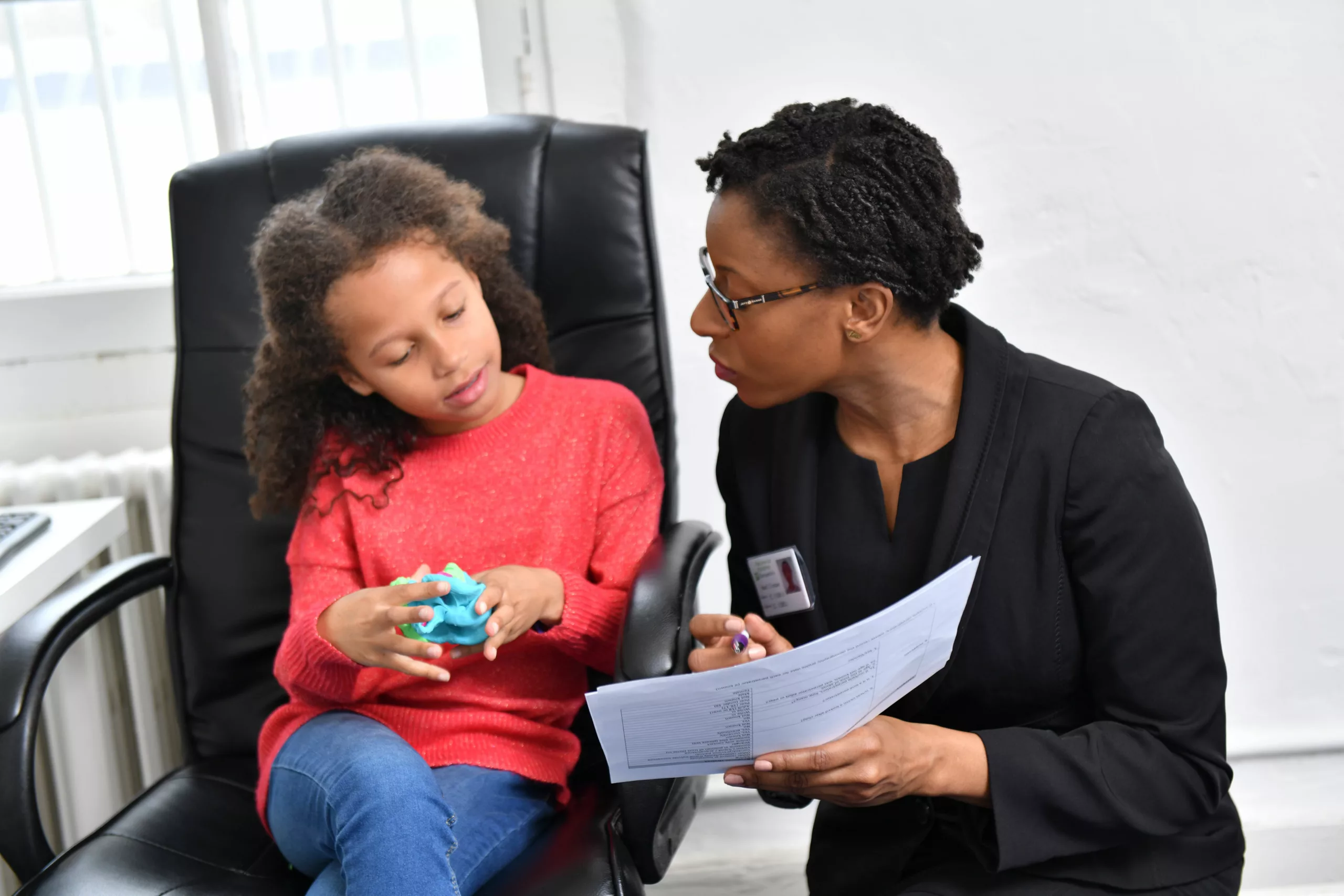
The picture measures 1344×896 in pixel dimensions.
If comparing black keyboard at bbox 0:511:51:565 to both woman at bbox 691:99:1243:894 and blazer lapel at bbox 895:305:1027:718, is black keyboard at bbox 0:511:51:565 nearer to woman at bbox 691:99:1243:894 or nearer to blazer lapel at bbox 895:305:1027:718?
woman at bbox 691:99:1243:894

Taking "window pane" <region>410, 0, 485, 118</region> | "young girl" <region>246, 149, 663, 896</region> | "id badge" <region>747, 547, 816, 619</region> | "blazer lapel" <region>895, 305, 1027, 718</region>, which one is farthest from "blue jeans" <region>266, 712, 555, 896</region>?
"window pane" <region>410, 0, 485, 118</region>

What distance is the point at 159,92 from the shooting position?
6.89ft

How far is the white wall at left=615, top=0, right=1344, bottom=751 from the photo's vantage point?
1797 millimetres

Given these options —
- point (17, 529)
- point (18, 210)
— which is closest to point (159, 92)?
point (18, 210)

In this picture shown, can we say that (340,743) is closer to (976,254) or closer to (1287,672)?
(976,254)

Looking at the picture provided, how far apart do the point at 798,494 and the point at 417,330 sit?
47 centimetres

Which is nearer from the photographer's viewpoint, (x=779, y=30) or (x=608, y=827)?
(x=608, y=827)

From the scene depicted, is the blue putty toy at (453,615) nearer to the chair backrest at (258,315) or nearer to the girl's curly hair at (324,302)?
the girl's curly hair at (324,302)

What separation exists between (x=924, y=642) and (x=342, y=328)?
75 centimetres

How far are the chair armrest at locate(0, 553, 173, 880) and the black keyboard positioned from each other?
4.7 inches

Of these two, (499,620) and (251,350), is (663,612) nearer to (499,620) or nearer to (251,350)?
(499,620)

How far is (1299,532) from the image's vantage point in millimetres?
1936

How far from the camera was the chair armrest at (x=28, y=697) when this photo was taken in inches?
48.9

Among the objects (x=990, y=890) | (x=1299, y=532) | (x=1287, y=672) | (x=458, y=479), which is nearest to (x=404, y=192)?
(x=458, y=479)
